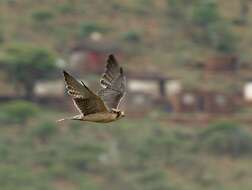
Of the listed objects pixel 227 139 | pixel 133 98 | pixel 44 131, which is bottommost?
pixel 227 139

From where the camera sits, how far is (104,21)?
Result: 6544 centimetres

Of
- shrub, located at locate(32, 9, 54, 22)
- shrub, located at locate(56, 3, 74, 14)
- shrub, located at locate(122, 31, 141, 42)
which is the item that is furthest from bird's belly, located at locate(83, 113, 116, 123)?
shrub, located at locate(56, 3, 74, 14)

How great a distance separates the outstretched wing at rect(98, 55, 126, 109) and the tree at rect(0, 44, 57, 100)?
136 feet

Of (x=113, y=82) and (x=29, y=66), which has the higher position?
(x=29, y=66)

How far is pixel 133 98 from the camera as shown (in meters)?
53.4

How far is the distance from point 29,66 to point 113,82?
137ft

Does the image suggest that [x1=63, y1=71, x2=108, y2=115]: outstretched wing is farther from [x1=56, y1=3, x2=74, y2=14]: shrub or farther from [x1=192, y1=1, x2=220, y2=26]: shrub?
[x1=56, y1=3, x2=74, y2=14]: shrub

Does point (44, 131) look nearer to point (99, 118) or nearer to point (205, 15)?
point (205, 15)

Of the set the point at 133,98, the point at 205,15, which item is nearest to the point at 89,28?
the point at 205,15

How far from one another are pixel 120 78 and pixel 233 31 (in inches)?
2136

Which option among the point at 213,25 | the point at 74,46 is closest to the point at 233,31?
the point at 213,25

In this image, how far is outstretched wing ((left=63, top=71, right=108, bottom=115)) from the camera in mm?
9078

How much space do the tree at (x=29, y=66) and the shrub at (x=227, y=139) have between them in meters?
7.28

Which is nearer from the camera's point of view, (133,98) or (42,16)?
(133,98)
